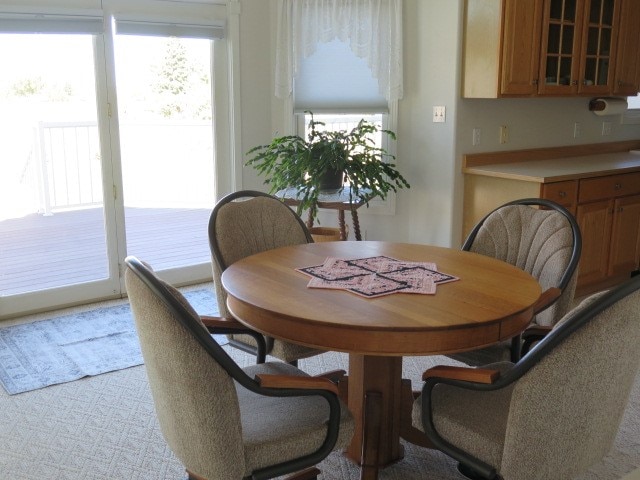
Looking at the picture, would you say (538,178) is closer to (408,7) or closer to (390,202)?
(390,202)

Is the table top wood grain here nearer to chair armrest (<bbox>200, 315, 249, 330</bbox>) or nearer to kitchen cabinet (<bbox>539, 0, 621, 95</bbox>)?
chair armrest (<bbox>200, 315, 249, 330</bbox>)

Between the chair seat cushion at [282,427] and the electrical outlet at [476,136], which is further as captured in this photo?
the electrical outlet at [476,136]

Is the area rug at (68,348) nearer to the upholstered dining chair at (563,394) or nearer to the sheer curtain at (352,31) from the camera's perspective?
the sheer curtain at (352,31)

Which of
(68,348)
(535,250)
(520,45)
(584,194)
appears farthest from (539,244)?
(68,348)

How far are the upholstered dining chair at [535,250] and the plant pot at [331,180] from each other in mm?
1383

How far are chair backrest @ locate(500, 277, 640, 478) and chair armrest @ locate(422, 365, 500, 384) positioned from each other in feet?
0.40

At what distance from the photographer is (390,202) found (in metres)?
4.74

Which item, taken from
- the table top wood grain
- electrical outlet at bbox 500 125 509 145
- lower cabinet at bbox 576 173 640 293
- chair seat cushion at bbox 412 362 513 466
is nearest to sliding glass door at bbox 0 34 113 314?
the table top wood grain

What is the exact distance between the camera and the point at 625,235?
15.5 ft

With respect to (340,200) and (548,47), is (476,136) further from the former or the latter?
(340,200)

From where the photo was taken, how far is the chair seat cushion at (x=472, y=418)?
6.24ft

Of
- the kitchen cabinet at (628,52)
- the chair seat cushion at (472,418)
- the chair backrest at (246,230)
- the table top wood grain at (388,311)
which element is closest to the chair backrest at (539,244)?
the table top wood grain at (388,311)

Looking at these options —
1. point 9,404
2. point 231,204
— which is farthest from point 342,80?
point 9,404

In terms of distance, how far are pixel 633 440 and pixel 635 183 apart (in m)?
2.37
